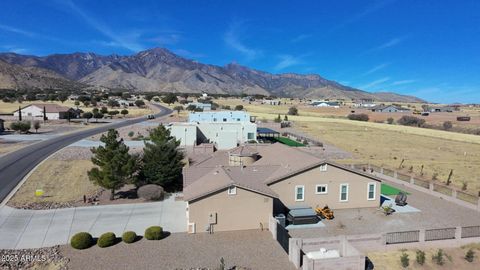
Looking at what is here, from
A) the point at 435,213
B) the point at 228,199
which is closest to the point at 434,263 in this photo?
the point at 435,213

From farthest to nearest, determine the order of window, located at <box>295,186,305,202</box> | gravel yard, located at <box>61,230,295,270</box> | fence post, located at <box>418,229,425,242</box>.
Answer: window, located at <box>295,186,305,202</box>, fence post, located at <box>418,229,425,242</box>, gravel yard, located at <box>61,230,295,270</box>

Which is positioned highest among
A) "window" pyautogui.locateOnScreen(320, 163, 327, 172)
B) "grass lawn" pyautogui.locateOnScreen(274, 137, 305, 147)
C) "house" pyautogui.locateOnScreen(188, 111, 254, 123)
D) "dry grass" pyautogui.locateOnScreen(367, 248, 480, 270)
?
"house" pyautogui.locateOnScreen(188, 111, 254, 123)

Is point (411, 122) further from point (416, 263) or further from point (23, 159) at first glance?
point (23, 159)

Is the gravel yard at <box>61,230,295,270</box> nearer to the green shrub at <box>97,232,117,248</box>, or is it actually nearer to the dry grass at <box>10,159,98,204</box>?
the green shrub at <box>97,232,117,248</box>

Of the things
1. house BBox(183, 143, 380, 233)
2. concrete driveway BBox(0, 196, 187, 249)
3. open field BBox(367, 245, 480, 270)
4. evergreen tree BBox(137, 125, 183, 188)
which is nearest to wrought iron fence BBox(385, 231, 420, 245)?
open field BBox(367, 245, 480, 270)

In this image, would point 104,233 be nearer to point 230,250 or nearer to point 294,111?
point 230,250

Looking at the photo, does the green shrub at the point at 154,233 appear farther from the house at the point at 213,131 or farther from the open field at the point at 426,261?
the house at the point at 213,131

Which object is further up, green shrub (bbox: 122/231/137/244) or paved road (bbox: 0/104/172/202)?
paved road (bbox: 0/104/172/202)

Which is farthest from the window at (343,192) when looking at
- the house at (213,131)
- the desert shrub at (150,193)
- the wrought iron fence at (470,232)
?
the house at (213,131)
